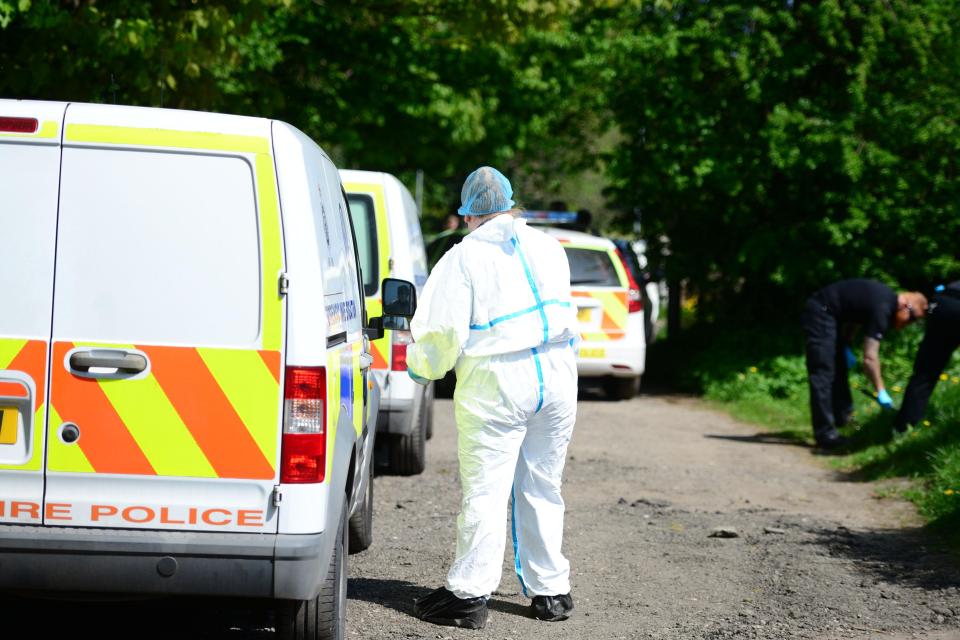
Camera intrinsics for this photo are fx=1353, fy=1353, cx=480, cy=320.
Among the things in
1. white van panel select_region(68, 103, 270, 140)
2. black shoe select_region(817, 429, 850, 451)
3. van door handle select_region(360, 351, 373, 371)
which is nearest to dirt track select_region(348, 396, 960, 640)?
black shoe select_region(817, 429, 850, 451)

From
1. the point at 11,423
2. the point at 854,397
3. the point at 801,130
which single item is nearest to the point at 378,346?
the point at 11,423

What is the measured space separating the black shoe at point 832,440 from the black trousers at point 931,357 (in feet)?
2.70

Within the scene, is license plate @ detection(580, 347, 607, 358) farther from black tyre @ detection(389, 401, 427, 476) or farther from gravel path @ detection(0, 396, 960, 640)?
black tyre @ detection(389, 401, 427, 476)

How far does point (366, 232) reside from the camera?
850cm

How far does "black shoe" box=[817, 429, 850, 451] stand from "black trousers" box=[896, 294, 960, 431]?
82 centimetres

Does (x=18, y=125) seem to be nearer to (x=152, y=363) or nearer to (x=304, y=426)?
(x=152, y=363)

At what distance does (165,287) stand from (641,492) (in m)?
5.59

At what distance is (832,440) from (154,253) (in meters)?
8.56

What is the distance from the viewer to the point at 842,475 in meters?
10.3

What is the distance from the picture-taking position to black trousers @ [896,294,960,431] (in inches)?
416

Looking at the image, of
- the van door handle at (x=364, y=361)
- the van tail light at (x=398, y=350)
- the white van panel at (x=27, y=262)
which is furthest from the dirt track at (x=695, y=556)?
the white van panel at (x=27, y=262)

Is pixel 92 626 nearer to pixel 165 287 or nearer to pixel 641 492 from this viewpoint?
pixel 165 287

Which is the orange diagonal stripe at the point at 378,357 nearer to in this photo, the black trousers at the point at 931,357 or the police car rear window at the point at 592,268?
the black trousers at the point at 931,357

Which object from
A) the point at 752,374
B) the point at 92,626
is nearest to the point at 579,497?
the point at 92,626
